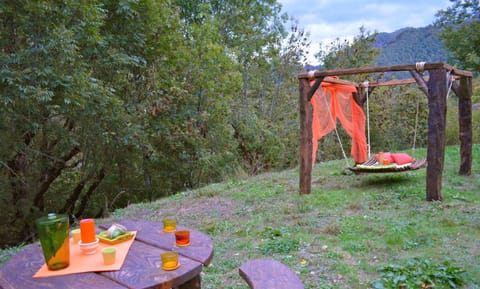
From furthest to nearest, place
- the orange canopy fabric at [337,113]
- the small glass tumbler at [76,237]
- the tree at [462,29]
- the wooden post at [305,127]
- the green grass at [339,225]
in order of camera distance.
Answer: the tree at [462,29] < the orange canopy fabric at [337,113] < the wooden post at [305,127] < the green grass at [339,225] < the small glass tumbler at [76,237]

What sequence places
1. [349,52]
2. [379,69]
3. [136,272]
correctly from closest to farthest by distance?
[136,272] → [379,69] → [349,52]

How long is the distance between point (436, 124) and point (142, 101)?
4.42 m

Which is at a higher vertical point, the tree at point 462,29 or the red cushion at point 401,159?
the tree at point 462,29

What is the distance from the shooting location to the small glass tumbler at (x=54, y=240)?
147 cm

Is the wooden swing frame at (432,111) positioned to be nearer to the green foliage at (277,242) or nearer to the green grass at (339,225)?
the green grass at (339,225)

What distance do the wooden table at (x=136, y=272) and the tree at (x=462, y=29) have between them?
364 inches

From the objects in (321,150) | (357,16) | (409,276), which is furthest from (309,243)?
(357,16)

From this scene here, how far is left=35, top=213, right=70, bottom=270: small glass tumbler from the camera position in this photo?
1.47m

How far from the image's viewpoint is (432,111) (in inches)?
167

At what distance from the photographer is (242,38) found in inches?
358

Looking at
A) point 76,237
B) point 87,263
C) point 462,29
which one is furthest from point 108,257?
point 462,29

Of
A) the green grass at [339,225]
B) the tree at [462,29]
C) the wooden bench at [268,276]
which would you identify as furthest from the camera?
the tree at [462,29]

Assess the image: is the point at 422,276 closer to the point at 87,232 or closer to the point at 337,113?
the point at 87,232

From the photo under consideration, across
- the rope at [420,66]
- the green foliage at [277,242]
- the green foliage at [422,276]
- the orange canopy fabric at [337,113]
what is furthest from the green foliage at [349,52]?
the green foliage at [422,276]
